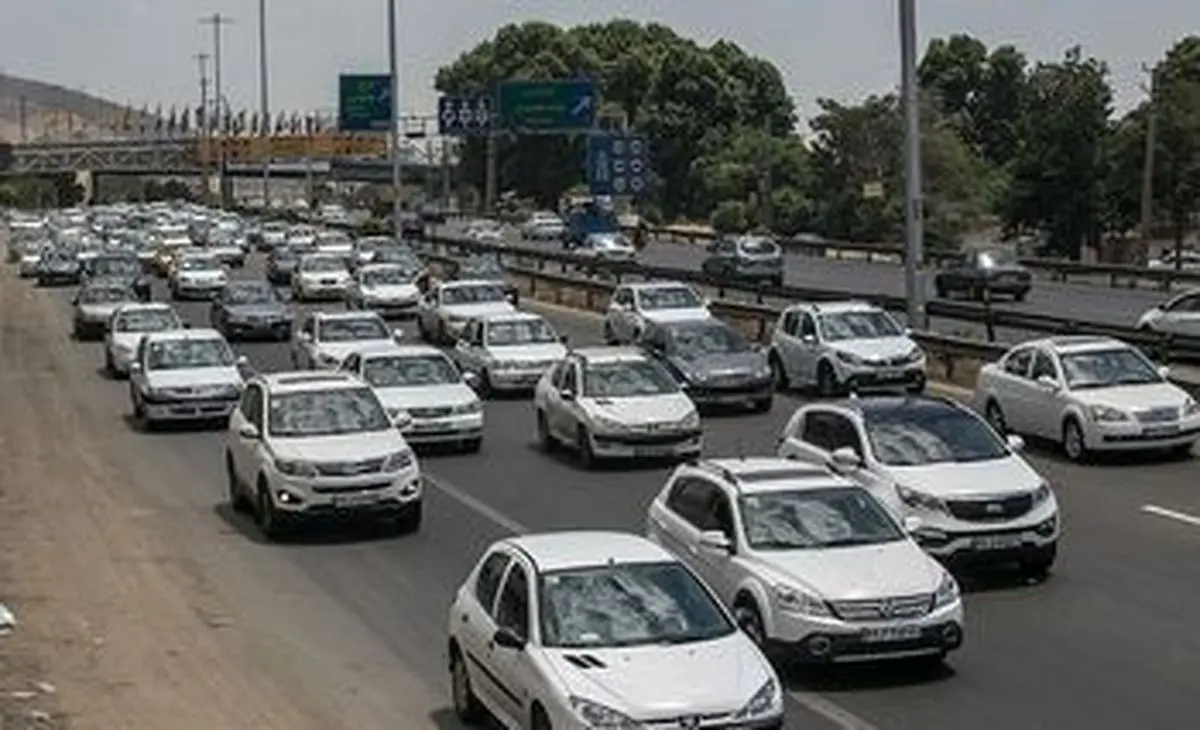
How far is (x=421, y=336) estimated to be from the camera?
51.1 m

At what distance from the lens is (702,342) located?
34.7 meters

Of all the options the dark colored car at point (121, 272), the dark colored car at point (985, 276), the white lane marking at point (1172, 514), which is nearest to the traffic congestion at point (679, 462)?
the white lane marking at point (1172, 514)

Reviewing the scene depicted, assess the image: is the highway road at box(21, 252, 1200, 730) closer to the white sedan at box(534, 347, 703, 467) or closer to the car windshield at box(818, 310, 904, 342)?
the white sedan at box(534, 347, 703, 467)

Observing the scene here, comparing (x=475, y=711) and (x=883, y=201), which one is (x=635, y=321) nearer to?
(x=475, y=711)

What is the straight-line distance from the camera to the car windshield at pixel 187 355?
34.5 m

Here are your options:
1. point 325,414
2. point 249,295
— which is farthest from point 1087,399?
point 249,295

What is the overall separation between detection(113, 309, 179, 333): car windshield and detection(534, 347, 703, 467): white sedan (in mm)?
14465

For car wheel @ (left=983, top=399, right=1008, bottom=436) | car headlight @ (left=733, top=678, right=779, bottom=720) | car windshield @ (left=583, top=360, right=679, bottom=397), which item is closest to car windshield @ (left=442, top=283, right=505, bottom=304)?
car windshield @ (left=583, top=360, right=679, bottom=397)

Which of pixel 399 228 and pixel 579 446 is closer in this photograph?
pixel 579 446

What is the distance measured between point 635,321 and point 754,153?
83010 mm

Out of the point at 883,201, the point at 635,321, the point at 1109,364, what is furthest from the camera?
the point at 883,201

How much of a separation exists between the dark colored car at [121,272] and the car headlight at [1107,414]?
3518cm

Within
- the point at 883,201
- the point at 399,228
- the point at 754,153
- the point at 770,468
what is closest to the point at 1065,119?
the point at 883,201

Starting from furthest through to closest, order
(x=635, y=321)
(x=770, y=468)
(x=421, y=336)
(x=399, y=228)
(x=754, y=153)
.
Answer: (x=754, y=153) < (x=399, y=228) < (x=421, y=336) < (x=635, y=321) < (x=770, y=468)
